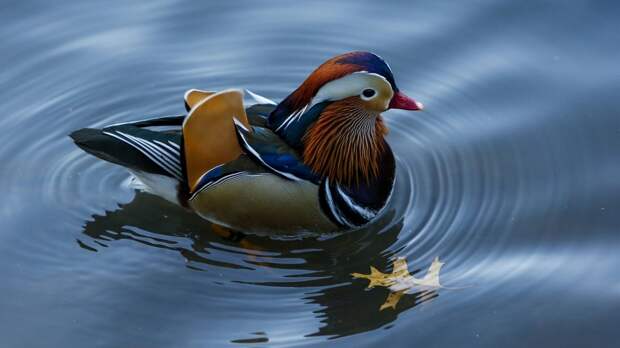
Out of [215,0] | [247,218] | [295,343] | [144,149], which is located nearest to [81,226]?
[144,149]

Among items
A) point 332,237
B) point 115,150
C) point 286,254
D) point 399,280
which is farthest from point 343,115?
point 115,150

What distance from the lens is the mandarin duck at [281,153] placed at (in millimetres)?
5992

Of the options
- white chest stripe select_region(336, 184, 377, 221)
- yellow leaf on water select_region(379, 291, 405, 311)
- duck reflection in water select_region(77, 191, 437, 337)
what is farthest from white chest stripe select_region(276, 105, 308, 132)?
yellow leaf on water select_region(379, 291, 405, 311)

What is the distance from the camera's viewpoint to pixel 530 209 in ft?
20.4

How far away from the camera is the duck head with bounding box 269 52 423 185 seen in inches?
234

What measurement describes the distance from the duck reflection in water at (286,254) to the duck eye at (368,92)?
0.77 m

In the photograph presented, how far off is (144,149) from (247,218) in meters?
0.73

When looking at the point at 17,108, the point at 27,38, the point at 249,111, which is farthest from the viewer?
the point at 27,38

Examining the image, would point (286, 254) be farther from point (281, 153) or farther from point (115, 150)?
point (115, 150)

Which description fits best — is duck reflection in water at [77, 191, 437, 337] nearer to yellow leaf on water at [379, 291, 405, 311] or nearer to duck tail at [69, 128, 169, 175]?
yellow leaf on water at [379, 291, 405, 311]

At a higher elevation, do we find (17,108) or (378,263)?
(17,108)

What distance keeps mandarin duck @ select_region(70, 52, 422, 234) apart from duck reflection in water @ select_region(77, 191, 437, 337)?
3.8 inches

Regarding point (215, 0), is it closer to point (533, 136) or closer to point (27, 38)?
point (27, 38)

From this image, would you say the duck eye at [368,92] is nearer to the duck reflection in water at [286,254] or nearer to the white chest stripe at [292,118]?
the white chest stripe at [292,118]
